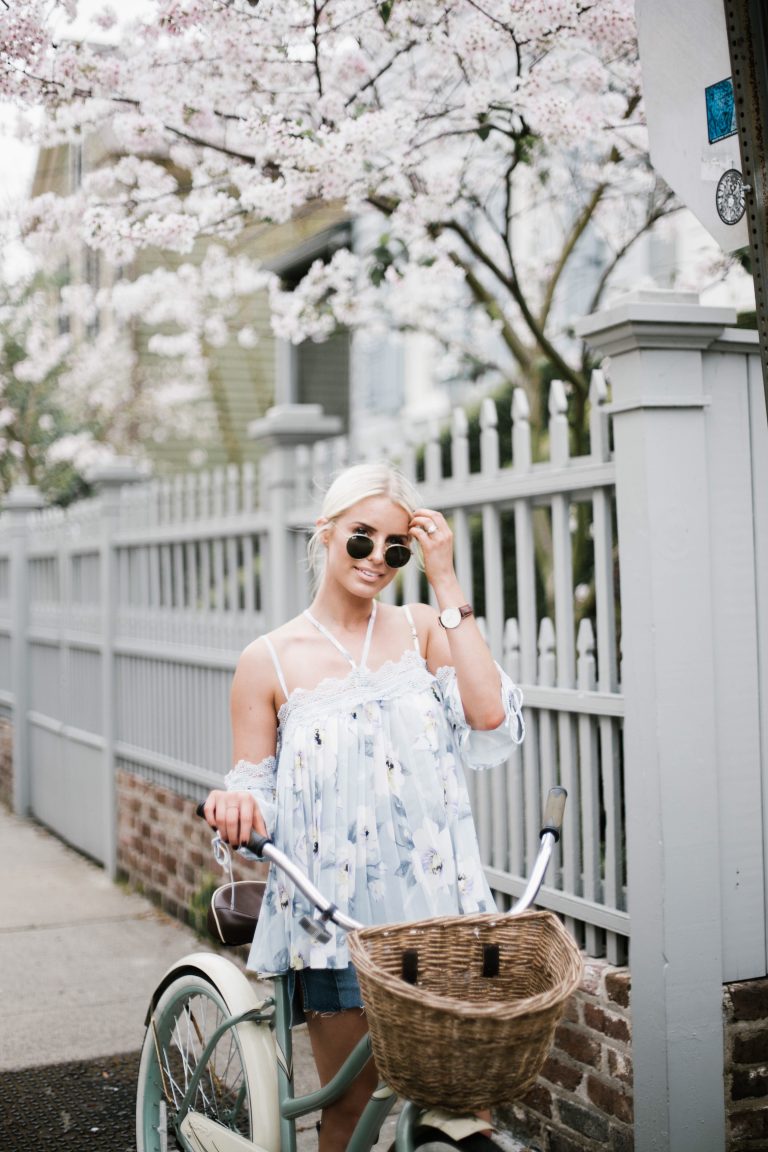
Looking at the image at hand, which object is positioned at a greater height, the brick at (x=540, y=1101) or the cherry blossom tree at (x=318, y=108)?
the cherry blossom tree at (x=318, y=108)

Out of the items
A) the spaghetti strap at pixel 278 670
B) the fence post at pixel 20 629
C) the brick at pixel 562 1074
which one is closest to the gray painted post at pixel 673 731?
the brick at pixel 562 1074

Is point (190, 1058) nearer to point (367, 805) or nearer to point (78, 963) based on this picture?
point (367, 805)

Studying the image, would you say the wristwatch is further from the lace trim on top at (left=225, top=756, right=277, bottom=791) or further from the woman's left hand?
the lace trim on top at (left=225, top=756, right=277, bottom=791)

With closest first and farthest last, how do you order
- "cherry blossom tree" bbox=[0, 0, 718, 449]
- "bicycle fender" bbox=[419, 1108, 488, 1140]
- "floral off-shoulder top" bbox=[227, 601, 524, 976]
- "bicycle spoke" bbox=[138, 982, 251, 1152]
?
"bicycle fender" bbox=[419, 1108, 488, 1140], "floral off-shoulder top" bbox=[227, 601, 524, 976], "bicycle spoke" bbox=[138, 982, 251, 1152], "cherry blossom tree" bbox=[0, 0, 718, 449]

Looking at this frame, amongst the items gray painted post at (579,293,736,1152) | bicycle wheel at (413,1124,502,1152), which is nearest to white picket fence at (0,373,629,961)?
gray painted post at (579,293,736,1152)

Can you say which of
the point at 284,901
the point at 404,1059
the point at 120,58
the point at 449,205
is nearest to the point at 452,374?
the point at 449,205

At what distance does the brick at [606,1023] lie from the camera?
3.49 m

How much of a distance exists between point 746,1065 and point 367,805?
1.38m

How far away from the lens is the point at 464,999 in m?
2.38

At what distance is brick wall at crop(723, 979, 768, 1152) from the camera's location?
133 inches

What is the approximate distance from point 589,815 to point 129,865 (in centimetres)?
451

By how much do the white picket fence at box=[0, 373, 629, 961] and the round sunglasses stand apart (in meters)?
0.37

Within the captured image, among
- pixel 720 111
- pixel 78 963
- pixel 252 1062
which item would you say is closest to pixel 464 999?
pixel 252 1062

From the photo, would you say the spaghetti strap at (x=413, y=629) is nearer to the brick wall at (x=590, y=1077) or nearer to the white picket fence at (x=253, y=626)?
the white picket fence at (x=253, y=626)
